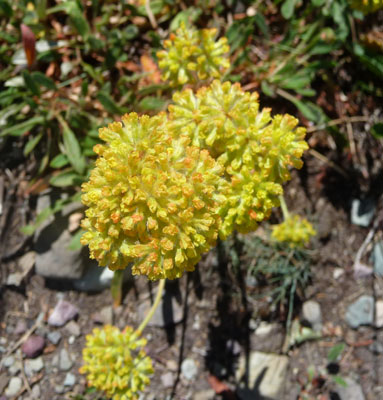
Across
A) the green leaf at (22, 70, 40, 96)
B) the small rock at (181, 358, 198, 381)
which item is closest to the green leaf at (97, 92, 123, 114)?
the green leaf at (22, 70, 40, 96)

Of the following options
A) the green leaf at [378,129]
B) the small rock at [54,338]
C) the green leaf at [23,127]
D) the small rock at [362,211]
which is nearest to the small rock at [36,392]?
the small rock at [54,338]

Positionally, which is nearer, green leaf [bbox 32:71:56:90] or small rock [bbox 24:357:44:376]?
green leaf [bbox 32:71:56:90]

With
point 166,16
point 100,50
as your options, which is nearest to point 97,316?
point 100,50

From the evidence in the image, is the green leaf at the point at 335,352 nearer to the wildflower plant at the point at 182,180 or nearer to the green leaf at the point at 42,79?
the wildflower plant at the point at 182,180

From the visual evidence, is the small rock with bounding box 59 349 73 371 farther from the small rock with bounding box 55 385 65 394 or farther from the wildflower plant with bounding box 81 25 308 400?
Answer: the wildflower plant with bounding box 81 25 308 400

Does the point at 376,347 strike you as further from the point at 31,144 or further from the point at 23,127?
the point at 23,127

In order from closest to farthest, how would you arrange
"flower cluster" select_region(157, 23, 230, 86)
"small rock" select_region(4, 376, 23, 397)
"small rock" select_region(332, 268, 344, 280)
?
"flower cluster" select_region(157, 23, 230, 86) < "small rock" select_region(4, 376, 23, 397) < "small rock" select_region(332, 268, 344, 280)

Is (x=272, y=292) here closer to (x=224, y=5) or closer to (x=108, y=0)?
(x=224, y=5)

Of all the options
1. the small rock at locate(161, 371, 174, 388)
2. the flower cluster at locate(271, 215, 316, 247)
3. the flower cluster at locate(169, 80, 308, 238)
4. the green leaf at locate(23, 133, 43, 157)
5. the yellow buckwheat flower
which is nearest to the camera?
the yellow buckwheat flower

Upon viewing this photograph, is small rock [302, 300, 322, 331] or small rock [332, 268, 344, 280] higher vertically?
small rock [332, 268, 344, 280]
